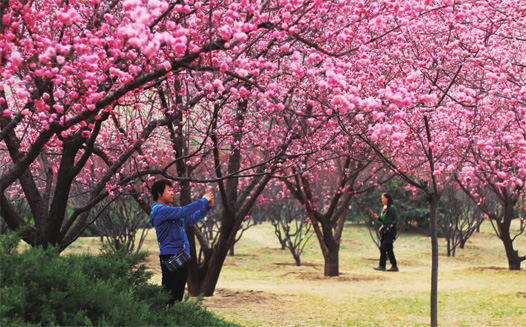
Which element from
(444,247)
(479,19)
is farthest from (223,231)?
(444,247)

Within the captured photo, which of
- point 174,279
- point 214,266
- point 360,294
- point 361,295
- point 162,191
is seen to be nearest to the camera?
point 174,279

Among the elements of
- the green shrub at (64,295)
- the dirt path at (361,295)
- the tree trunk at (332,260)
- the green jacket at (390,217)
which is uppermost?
the green jacket at (390,217)

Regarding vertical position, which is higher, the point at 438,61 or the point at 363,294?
the point at 438,61

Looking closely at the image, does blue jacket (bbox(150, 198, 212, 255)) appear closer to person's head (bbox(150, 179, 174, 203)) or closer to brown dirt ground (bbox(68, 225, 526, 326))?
person's head (bbox(150, 179, 174, 203))

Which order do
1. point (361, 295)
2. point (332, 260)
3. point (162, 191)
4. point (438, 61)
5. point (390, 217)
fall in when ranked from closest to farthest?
point (162, 191)
point (438, 61)
point (361, 295)
point (332, 260)
point (390, 217)

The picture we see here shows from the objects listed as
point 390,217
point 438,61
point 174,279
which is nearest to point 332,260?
point 390,217

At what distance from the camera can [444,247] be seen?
62.4 feet

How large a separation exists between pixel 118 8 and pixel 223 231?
12.7ft

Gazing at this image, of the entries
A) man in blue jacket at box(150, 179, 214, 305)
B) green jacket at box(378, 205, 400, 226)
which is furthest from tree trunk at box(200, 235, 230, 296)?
green jacket at box(378, 205, 400, 226)

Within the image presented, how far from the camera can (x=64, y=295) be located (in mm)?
3404

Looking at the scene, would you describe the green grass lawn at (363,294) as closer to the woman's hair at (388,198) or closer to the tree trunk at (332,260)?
the tree trunk at (332,260)

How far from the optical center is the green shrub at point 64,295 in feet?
10.8

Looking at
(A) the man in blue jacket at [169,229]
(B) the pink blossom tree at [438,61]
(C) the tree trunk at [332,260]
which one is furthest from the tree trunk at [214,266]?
(C) the tree trunk at [332,260]

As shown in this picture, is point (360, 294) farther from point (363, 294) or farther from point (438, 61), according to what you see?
point (438, 61)
